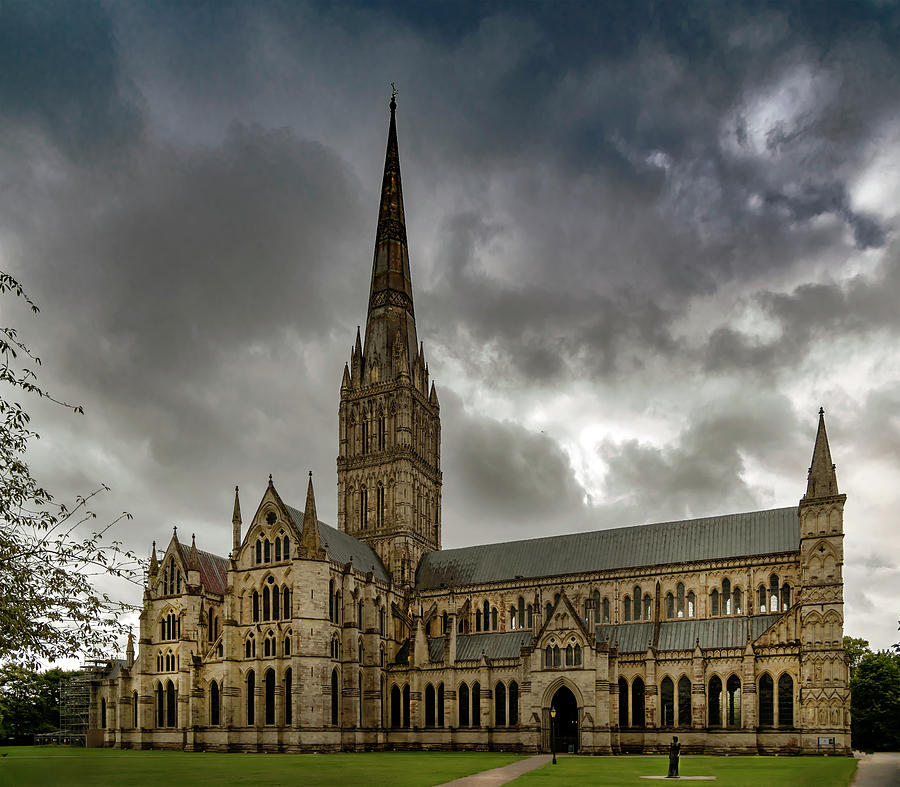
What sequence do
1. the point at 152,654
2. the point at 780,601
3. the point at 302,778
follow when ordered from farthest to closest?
the point at 152,654 < the point at 780,601 < the point at 302,778

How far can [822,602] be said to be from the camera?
63.7 m

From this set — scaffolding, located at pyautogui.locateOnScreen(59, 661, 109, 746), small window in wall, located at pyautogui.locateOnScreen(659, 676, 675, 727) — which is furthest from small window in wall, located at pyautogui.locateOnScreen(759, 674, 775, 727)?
scaffolding, located at pyautogui.locateOnScreen(59, 661, 109, 746)

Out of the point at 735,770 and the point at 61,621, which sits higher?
the point at 61,621

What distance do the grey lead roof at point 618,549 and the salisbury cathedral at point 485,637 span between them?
0.19 meters

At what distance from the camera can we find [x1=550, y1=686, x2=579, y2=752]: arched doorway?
6688 centimetres

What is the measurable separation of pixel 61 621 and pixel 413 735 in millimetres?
61546

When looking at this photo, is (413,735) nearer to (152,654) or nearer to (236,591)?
(236,591)

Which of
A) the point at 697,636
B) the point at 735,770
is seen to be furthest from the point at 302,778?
the point at 697,636

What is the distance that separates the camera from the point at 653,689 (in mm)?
65938

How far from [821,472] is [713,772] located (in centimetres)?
3151

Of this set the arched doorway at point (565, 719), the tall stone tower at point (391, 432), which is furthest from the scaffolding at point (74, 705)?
the arched doorway at point (565, 719)

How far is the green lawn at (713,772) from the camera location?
118 ft

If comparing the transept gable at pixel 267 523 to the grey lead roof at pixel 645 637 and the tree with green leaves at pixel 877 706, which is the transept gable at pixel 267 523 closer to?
the grey lead roof at pixel 645 637

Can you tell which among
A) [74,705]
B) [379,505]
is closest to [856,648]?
[379,505]
